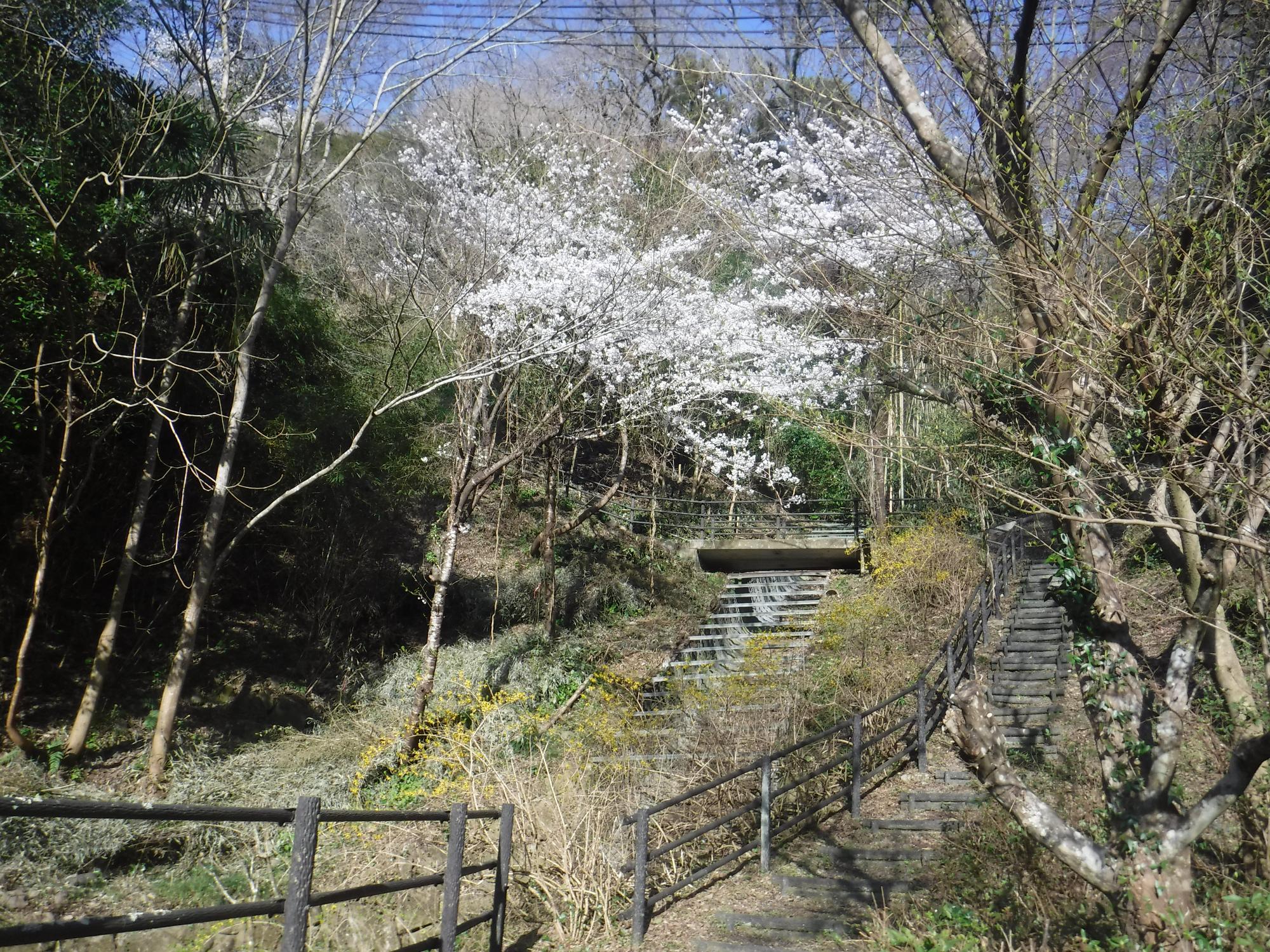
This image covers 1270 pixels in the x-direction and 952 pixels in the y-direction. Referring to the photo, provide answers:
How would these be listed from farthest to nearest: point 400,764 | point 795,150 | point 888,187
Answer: point 795,150, point 400,764, point 888,187

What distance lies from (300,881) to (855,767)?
725 centimetres

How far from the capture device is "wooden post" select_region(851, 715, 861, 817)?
957 cm

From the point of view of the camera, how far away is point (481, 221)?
48.4 ft

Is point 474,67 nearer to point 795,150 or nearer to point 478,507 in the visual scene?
point 795,150

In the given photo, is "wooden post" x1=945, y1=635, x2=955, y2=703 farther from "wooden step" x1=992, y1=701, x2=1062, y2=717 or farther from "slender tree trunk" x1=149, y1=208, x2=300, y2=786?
"slender tree trunk" x1=149, y1=208, x2=300, y2=786

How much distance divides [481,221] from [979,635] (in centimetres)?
986

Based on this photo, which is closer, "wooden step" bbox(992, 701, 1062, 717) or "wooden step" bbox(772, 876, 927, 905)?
"wooden step" bbox(772, 876, 927, 905)

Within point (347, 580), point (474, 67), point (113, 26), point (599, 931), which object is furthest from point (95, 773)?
point (474, 67)

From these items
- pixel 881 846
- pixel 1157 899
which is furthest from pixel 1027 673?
pixel 1157 899

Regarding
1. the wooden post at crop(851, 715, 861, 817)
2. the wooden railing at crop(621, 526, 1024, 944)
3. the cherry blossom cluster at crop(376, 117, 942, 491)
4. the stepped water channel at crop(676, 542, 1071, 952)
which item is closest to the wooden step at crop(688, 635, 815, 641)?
the wooden railing at crop(621, 526, 1024, 944)

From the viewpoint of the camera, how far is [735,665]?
47.5ft

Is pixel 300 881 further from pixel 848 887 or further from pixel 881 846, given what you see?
pixel 881 846

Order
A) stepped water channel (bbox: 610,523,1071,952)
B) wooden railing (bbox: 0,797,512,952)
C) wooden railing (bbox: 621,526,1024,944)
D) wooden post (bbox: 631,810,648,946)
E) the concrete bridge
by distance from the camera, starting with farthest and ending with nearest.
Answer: the concrete bridge → wooden railing (bbox: 621,526,1024,944) → stepped water channel (bbox: 610,523,1071,952) → wooden post (bbox: 631,810,648,946) → wooden railing (bbox: 0,797,512,952)

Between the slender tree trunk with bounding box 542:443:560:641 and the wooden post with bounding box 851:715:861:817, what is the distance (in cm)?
740
